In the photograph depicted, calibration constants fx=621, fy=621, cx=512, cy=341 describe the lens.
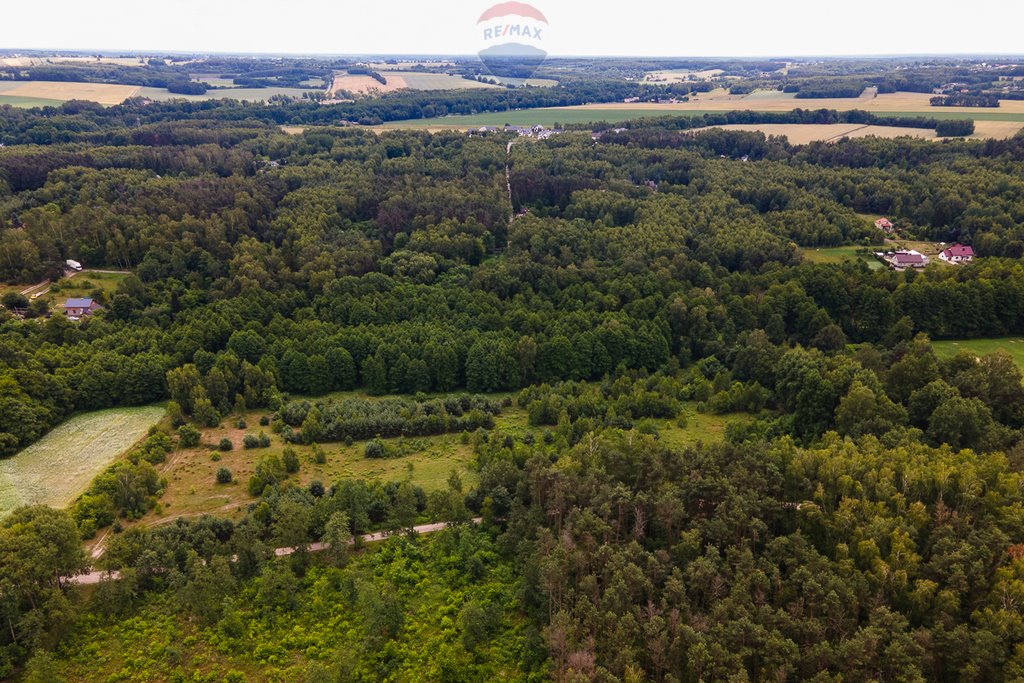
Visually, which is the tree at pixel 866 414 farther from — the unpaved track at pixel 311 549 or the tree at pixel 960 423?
the unpaved track at pixel 311 549

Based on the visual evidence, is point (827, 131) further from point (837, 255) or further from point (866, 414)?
point (866, 414)

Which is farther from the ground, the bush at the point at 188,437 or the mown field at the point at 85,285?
the mown field at the point at 85,285

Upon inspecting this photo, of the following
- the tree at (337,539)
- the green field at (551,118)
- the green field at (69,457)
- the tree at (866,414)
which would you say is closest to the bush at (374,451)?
the tree at (337,539)

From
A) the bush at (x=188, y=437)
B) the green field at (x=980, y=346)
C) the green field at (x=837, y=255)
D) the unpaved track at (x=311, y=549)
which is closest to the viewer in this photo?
the unpaved track at (x=311, y=549)

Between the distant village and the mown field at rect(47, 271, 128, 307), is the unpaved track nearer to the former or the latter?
the mown field at rect(47, 271, 128, 307)

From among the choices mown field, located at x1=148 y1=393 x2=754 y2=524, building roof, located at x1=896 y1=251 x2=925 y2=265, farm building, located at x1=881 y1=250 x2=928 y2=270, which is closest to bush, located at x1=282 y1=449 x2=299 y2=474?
mown field, located at x1=148 y1=393 x2=754 y2=524

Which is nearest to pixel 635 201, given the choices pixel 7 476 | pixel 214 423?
pixel 214 423

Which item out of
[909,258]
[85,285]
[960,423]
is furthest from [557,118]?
[960,423]

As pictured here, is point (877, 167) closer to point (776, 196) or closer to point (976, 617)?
point (776, 196)
